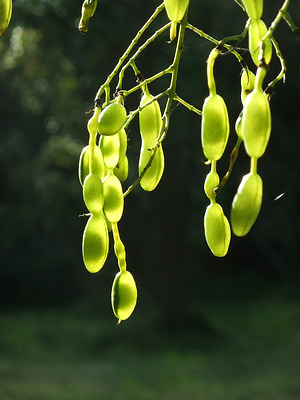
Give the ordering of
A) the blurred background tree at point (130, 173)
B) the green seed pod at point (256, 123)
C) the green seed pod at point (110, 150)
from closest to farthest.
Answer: the green seed pod at point (256, 123) → the green seed pod at point (110, 150) → the blurred background tree at point (130, 173)

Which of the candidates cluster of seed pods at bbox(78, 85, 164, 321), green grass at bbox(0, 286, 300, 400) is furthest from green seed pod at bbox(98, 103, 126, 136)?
green grass at bbox(0, 286, 300, 400)

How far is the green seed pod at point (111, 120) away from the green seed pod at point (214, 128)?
45 millimetres

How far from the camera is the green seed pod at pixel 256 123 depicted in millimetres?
314

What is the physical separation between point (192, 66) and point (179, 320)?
7.19 feet

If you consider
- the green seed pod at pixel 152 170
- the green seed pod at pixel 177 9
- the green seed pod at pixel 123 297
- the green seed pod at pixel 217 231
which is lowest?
the green seed pod at pixel 123 297

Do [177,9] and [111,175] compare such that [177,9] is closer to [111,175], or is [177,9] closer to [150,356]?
[111,175]

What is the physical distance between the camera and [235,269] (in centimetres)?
784

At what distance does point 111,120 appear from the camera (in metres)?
0.39

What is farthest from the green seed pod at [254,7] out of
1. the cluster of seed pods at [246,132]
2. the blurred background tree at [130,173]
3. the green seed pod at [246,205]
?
the blurred background tree at [130,173]

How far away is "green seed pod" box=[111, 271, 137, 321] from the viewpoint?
426 mm

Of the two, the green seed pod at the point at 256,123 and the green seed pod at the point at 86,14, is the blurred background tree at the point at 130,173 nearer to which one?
the green seed pod at the point at 86,14

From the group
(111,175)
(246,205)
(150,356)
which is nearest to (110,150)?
(111,175)

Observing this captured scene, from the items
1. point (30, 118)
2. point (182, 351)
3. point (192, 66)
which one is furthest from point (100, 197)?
point (30, 118)

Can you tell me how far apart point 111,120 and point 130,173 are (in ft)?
16.2
